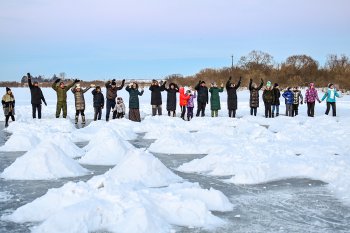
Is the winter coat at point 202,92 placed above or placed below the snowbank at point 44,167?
above

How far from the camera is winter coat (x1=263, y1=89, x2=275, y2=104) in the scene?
64.4ft

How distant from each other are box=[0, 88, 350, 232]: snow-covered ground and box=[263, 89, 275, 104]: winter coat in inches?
169

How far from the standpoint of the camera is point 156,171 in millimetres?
7285

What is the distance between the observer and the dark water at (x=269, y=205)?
16.8 feet

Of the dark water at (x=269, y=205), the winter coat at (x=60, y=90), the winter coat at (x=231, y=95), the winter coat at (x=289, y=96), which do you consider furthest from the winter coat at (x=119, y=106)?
the dark water at (x=269, y=205)

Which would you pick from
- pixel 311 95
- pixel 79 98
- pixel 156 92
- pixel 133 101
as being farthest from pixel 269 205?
pixel 311 95

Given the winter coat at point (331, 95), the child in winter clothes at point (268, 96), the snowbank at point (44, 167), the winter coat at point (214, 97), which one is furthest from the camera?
the winter coat at point (331, 95)

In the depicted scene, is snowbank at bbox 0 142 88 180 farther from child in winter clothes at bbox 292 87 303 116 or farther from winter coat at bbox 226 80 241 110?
child in winter clothes at bbox 292 87 303 116

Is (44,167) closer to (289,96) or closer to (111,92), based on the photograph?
(111,92)

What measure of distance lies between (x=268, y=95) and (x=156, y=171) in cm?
1315

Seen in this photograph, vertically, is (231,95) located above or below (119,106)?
above

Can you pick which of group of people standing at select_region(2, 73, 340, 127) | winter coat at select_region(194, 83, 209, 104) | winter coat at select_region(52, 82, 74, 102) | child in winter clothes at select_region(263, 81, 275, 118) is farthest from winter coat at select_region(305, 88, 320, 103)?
winter coat at select_region(52, 82, 74, 102)

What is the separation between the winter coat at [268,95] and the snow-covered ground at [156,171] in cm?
430

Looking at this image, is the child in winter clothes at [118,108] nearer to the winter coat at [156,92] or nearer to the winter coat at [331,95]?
the winter coat at [156,92]
